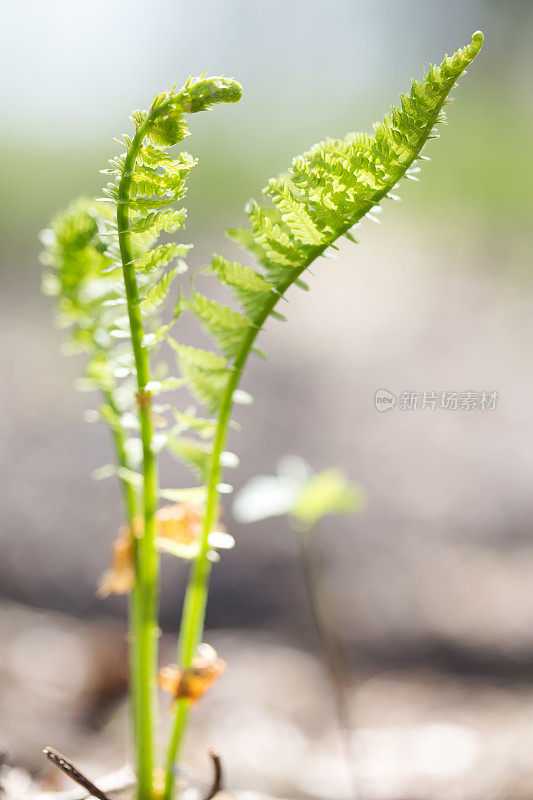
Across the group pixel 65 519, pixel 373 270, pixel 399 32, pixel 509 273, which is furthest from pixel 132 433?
pixel 399 32

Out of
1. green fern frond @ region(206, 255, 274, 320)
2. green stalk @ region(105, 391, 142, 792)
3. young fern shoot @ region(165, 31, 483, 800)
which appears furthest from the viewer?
green stalk @ region(105, 391, 142, 792)

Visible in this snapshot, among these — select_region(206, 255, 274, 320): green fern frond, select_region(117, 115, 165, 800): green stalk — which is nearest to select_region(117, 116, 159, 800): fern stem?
select_region(117, 115, 165, 800): green stalk

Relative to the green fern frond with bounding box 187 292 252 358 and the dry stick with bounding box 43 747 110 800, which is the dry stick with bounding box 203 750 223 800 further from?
the green fern frond with bounding box 187 292 252 358

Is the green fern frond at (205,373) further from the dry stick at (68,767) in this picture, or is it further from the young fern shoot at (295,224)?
the dry stick at (68,767)

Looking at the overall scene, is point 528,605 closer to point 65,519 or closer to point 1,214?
point 65,519

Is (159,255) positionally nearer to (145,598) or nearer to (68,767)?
(145,598)

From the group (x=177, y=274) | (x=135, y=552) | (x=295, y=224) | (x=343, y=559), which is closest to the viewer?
(x=295, y=224)

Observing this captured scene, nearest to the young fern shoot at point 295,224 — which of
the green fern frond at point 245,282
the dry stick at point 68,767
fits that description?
the green fern frond at point 245,282

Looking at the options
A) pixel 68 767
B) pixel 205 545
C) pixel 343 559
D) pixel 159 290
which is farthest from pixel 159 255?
pixel 343 559
